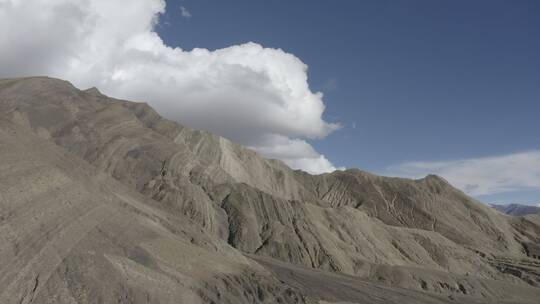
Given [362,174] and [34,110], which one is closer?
[34,110]

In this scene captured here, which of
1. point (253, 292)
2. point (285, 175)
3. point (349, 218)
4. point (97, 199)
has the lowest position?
point (253, 292)

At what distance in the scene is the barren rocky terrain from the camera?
2377cm

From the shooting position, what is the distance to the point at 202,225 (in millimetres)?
54875

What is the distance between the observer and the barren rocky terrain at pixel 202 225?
23.8m

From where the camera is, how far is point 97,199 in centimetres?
3017

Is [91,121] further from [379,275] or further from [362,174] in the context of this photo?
[362,174]

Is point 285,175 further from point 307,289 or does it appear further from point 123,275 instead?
point 123,275

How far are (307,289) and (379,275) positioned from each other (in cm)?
1855

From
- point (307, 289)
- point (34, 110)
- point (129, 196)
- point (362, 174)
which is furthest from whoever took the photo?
point (362, 174)

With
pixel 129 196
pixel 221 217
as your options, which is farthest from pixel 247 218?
pixel 129 196

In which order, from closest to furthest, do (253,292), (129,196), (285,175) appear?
(253,292)
(129,196)
(285,175)

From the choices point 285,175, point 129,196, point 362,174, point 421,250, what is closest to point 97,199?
point 129,196

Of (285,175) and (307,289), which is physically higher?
(285,175)

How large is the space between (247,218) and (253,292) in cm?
2810
